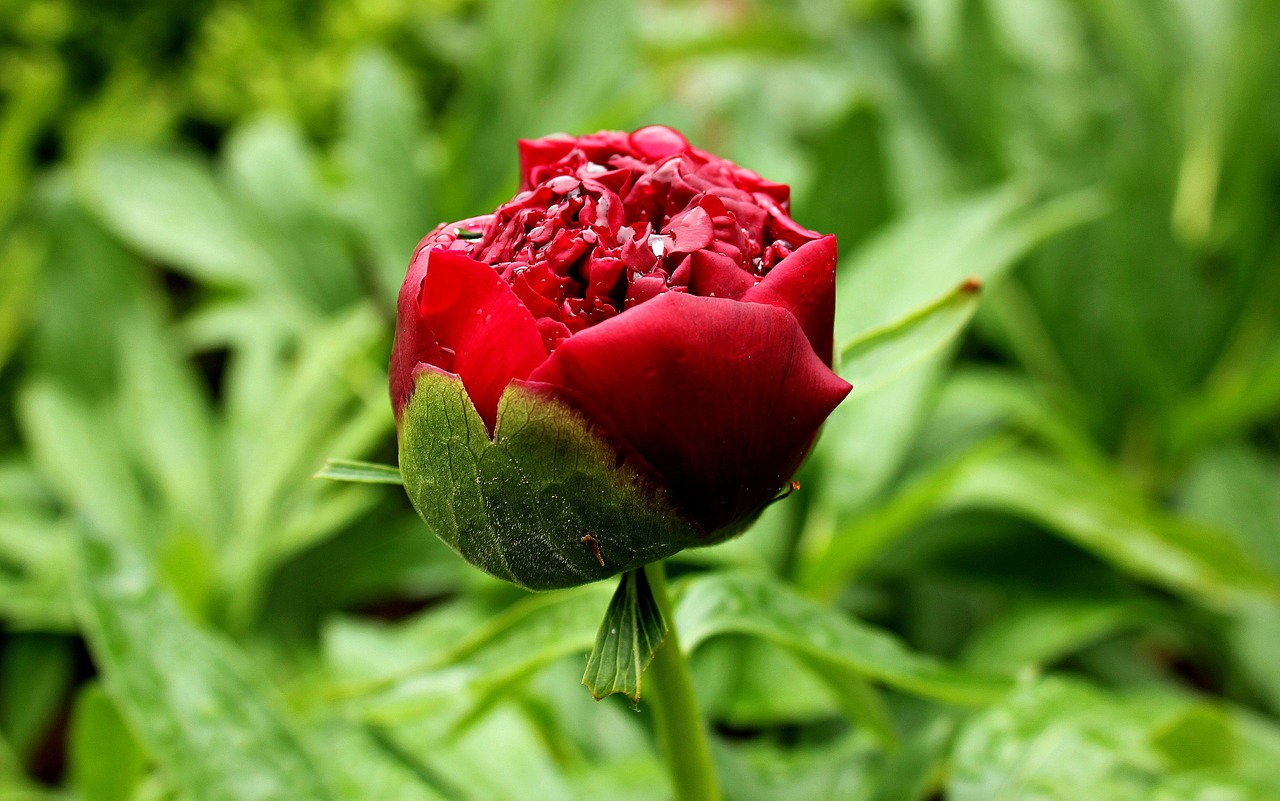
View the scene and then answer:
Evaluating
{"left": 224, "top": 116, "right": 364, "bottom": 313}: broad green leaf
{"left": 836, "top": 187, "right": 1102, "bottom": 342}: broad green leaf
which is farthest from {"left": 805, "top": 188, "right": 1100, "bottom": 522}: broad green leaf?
{"left": 224, "top": 116, "right": 364, "bottom": 313}: broad green leaf

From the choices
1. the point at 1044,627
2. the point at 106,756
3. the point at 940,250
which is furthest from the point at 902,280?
the point at 106,756

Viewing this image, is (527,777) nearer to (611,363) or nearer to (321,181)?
(611,363)

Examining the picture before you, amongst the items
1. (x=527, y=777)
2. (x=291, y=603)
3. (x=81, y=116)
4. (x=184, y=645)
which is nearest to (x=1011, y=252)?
(x=527, y=777)

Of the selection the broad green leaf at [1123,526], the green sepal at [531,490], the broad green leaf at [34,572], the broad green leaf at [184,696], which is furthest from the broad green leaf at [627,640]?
the broad green leaf at [34,572]

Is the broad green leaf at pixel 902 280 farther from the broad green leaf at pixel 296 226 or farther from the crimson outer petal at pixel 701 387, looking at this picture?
the broad green leaf at pixel 296 226

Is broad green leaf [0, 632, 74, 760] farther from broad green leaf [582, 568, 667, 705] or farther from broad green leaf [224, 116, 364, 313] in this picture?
broad green leaf [582, 568, 667, 705]

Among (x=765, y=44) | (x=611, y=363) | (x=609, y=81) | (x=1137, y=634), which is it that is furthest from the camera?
(x=765, y=44)

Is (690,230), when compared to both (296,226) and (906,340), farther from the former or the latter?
(296,226)
